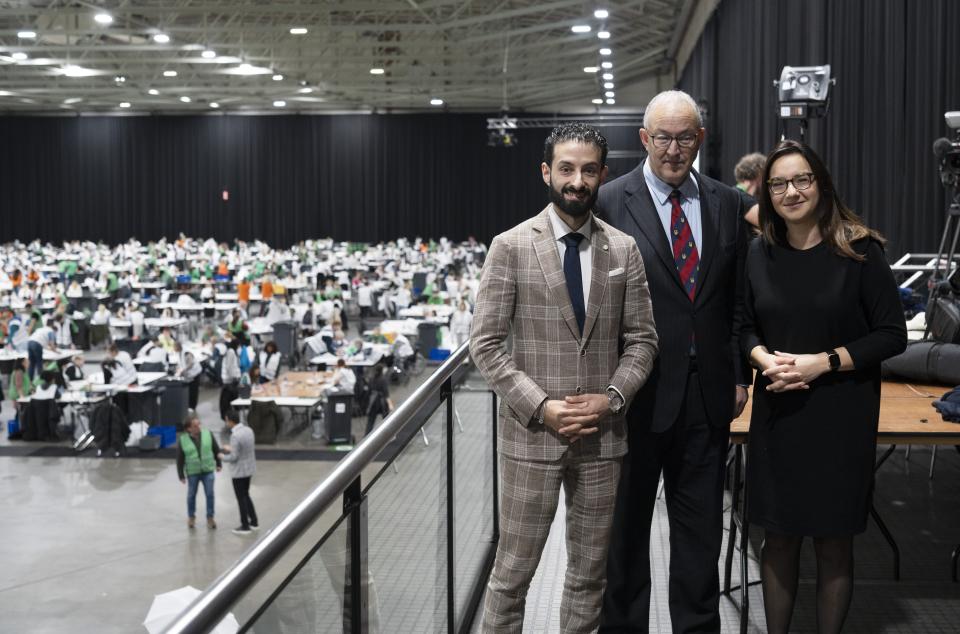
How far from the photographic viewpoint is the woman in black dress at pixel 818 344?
8.32 ft

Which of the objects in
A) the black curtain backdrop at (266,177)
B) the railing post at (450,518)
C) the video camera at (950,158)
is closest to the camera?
the railing post at (450,518)

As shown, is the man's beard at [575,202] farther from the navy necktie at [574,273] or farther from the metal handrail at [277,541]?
the metal handrail at [277,541]

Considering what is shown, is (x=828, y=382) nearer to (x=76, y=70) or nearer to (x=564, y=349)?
(x=564, y=349)

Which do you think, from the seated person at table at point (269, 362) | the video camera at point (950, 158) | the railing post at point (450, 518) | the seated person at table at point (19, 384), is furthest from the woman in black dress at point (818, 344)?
the seated person at table at point (19, 384)

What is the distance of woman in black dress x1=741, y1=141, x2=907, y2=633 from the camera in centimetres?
254

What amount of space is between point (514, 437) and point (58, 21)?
2803 centimetres

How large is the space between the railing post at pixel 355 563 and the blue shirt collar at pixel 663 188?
1120mm

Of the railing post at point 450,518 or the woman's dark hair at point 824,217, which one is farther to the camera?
the railing post at point 450,518

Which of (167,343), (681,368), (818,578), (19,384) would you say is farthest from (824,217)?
(167,343)

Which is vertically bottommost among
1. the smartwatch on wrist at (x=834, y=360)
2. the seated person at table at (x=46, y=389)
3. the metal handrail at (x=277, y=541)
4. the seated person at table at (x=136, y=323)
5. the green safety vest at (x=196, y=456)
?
the green safety vest at (x=196, y=456)

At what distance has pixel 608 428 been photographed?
93.8 inches

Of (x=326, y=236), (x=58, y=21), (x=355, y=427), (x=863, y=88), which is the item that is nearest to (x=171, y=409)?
(x=355, y=427)

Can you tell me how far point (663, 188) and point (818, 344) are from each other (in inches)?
21.1

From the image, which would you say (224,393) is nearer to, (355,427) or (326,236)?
(355,427)
